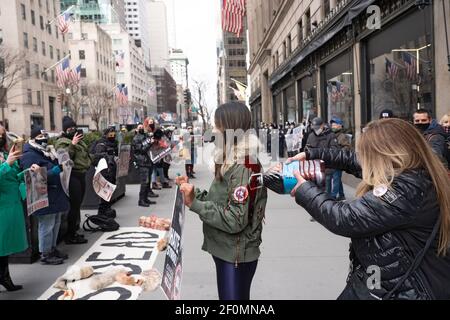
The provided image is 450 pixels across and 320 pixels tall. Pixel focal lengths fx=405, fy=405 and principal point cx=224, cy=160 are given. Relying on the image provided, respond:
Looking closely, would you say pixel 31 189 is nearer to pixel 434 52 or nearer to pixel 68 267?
pixel 68 267

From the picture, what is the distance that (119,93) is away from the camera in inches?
1871

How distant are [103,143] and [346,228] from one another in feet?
21.7

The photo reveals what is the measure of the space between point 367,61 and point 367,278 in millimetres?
10474

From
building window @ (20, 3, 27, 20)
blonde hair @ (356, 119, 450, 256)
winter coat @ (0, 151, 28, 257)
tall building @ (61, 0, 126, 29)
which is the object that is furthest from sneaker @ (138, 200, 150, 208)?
tall building @ (61, 0, 126, 29)

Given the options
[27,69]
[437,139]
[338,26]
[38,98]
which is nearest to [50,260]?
[437,139]

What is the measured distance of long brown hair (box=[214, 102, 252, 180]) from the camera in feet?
8.87

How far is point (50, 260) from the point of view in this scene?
18.7ft

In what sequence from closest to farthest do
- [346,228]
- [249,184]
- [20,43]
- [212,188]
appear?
[346,228]
[249,184]
[212,188]
[20,43]

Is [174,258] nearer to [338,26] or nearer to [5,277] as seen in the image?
[5,277]

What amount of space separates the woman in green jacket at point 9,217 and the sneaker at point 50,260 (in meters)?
0.85

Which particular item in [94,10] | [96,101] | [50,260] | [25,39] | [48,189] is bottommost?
[50,260]

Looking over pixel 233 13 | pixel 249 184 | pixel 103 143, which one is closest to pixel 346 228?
pixel 249 184

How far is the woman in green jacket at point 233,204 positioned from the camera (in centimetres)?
260
